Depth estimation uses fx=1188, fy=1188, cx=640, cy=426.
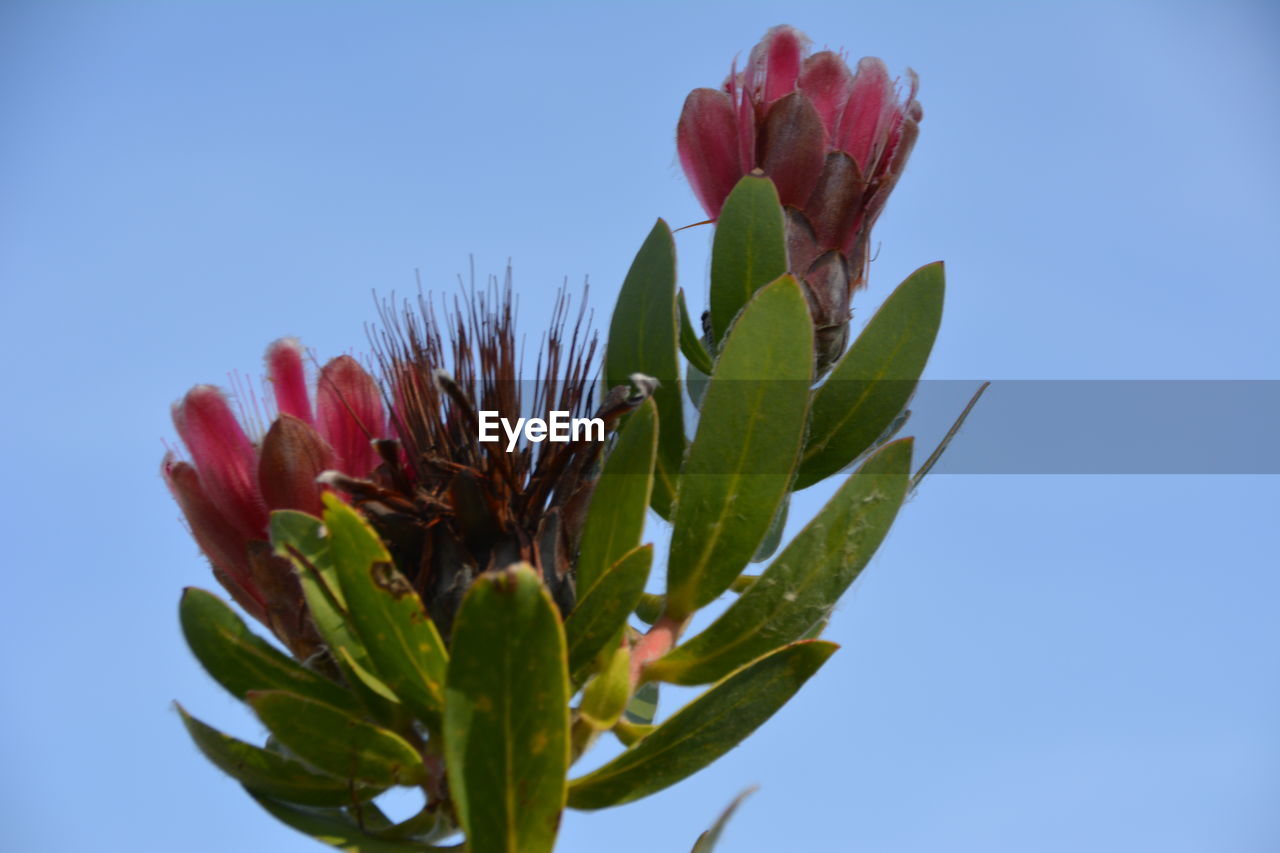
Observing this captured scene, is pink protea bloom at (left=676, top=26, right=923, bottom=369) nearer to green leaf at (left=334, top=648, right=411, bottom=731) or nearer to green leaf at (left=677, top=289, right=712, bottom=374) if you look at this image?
green leaf at (left=677, top=289, right=712, bottom=374)

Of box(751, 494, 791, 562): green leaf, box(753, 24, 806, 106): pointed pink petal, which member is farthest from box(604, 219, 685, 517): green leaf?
box(753, 24, 806, 106): pointed pink petal

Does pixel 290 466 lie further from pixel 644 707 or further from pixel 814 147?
pixel 814 147

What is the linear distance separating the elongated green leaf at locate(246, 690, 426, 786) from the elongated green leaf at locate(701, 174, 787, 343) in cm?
73

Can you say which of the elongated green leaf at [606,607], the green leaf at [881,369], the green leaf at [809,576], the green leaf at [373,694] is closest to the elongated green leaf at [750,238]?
the green leaf at [881,369]

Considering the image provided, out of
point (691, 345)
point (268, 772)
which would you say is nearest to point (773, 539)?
point (691, 345)

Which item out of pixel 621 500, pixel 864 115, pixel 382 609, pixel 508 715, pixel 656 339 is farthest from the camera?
pixel 864 115

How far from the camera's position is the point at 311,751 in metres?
1.24

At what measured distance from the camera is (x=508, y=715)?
109 centimetres

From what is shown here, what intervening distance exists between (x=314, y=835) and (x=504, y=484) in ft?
1.37

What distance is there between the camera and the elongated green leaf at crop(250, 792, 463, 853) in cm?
122

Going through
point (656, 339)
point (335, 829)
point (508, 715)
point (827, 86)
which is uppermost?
point (827, 86)

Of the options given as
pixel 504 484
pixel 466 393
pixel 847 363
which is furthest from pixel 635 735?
pixel 847 363

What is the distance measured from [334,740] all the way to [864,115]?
1.09 metres

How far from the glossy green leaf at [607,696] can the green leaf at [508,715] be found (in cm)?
18
